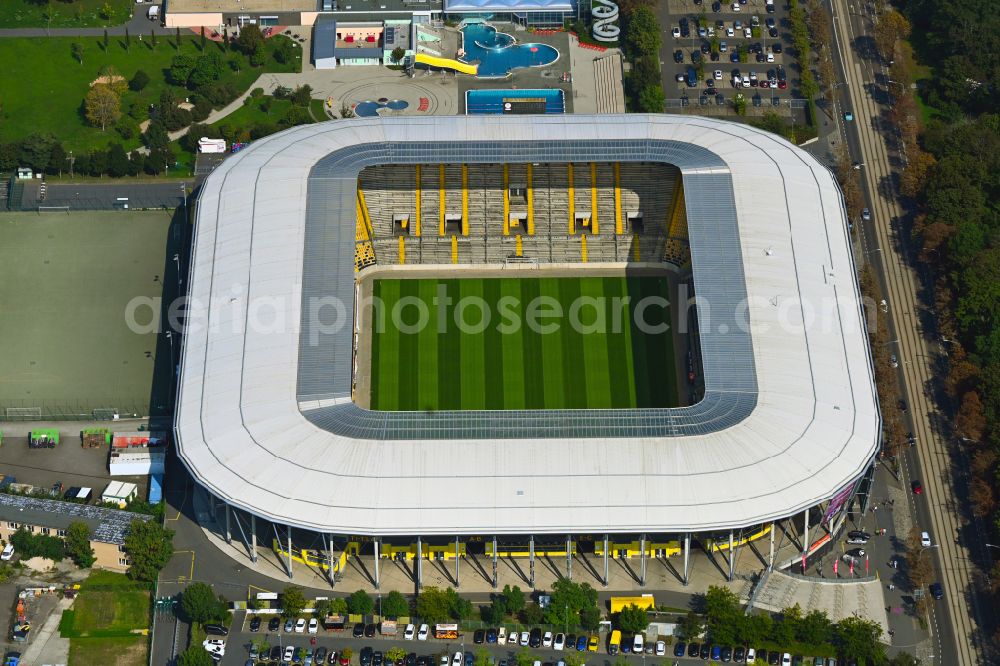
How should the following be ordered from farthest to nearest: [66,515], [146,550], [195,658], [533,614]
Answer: [66,515], [146,550], [533,614], [195,658]

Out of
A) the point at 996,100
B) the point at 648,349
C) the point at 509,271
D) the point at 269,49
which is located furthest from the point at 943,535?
the point at 269,49

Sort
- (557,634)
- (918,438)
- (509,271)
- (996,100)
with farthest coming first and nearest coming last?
(996,100)
(509,271)
(918,438)
(557,634)

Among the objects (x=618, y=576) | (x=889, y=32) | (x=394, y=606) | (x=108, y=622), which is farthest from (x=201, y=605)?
(x=889, y=32)

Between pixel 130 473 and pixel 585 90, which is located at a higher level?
pixel 585 90

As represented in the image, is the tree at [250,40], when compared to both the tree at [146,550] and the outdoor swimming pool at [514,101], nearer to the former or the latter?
the outdoor swimming pool at [514,101]

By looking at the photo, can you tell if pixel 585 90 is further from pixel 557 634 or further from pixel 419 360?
pixel 557 634

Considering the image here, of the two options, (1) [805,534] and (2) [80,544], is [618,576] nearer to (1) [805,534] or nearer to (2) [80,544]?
(1) [805,534]

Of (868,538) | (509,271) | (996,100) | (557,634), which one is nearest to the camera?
(557,634)
